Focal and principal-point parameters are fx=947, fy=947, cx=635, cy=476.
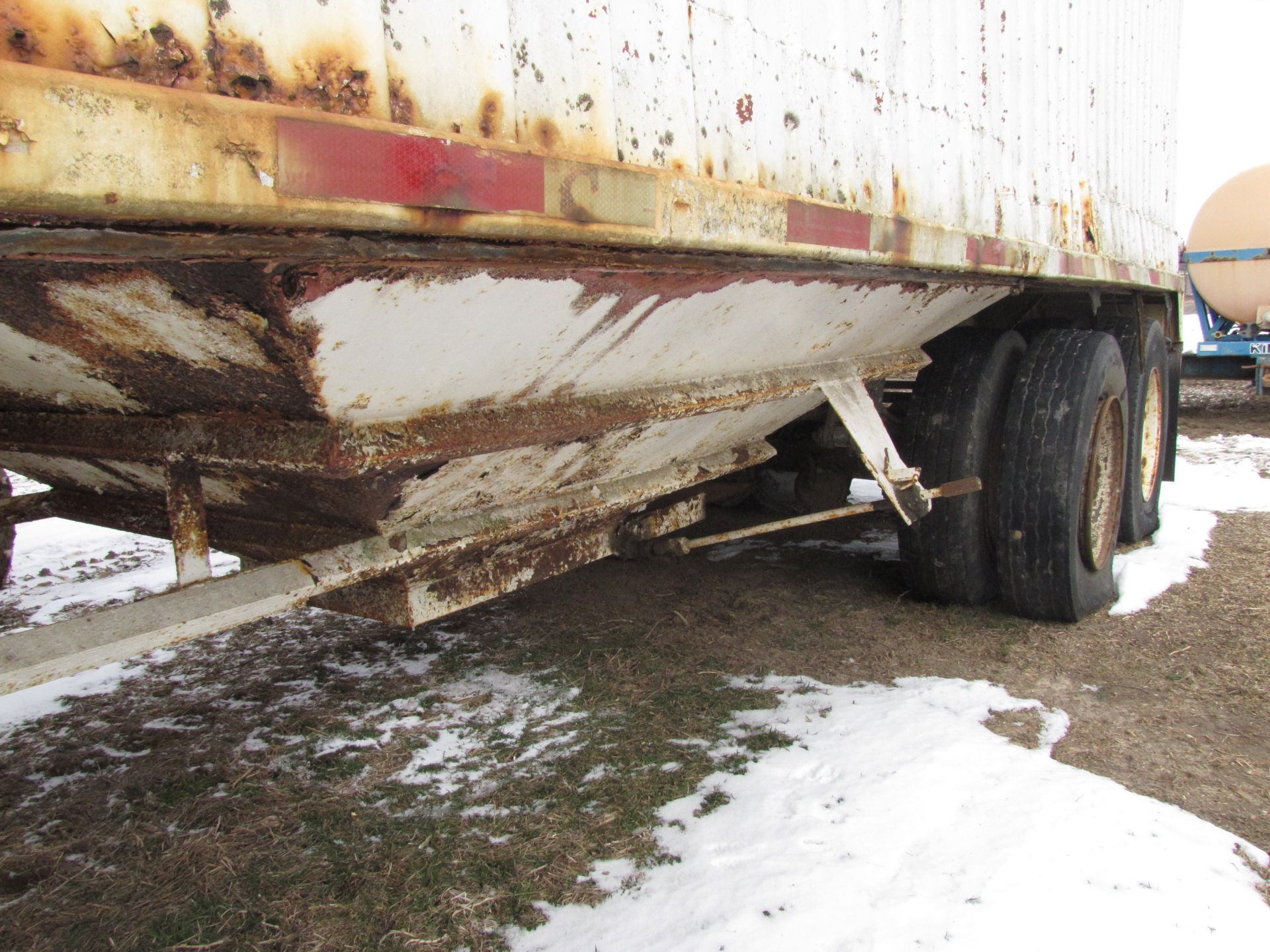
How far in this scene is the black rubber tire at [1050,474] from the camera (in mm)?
3662

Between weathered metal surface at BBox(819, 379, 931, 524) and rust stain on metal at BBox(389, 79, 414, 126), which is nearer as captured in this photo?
rust stain on metal at BBox(389, 79, 414, 126)

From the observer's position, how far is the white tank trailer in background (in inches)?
446

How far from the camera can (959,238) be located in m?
2.74

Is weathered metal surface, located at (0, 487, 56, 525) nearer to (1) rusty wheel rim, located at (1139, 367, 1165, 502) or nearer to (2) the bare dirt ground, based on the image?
(2) the bare dirt ground

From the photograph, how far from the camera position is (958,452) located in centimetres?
377

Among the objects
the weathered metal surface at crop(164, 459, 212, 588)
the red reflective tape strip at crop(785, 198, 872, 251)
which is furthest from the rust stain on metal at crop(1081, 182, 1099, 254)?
the weathered metal surface at crop(164, 459, 212, 588)

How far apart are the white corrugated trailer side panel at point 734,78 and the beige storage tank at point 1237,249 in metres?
8.86

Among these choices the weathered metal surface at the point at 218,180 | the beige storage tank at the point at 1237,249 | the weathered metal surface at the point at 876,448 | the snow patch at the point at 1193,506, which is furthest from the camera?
the beige storage tank at the point at 1237,249

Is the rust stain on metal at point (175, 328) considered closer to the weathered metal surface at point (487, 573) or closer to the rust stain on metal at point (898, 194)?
the weathered metal surface at point (487, 573)

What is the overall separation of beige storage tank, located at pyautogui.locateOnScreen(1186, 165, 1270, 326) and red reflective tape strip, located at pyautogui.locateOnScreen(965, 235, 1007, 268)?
10.6 meters

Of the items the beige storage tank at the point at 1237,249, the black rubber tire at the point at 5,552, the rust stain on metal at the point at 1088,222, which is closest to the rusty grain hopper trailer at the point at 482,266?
the rust stain on metal at the point at 1088,222

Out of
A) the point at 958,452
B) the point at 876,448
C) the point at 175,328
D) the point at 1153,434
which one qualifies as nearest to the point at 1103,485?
the point at 958,452

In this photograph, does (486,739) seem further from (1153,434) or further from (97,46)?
(1153,434)

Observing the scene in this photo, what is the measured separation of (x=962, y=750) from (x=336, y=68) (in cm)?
240
